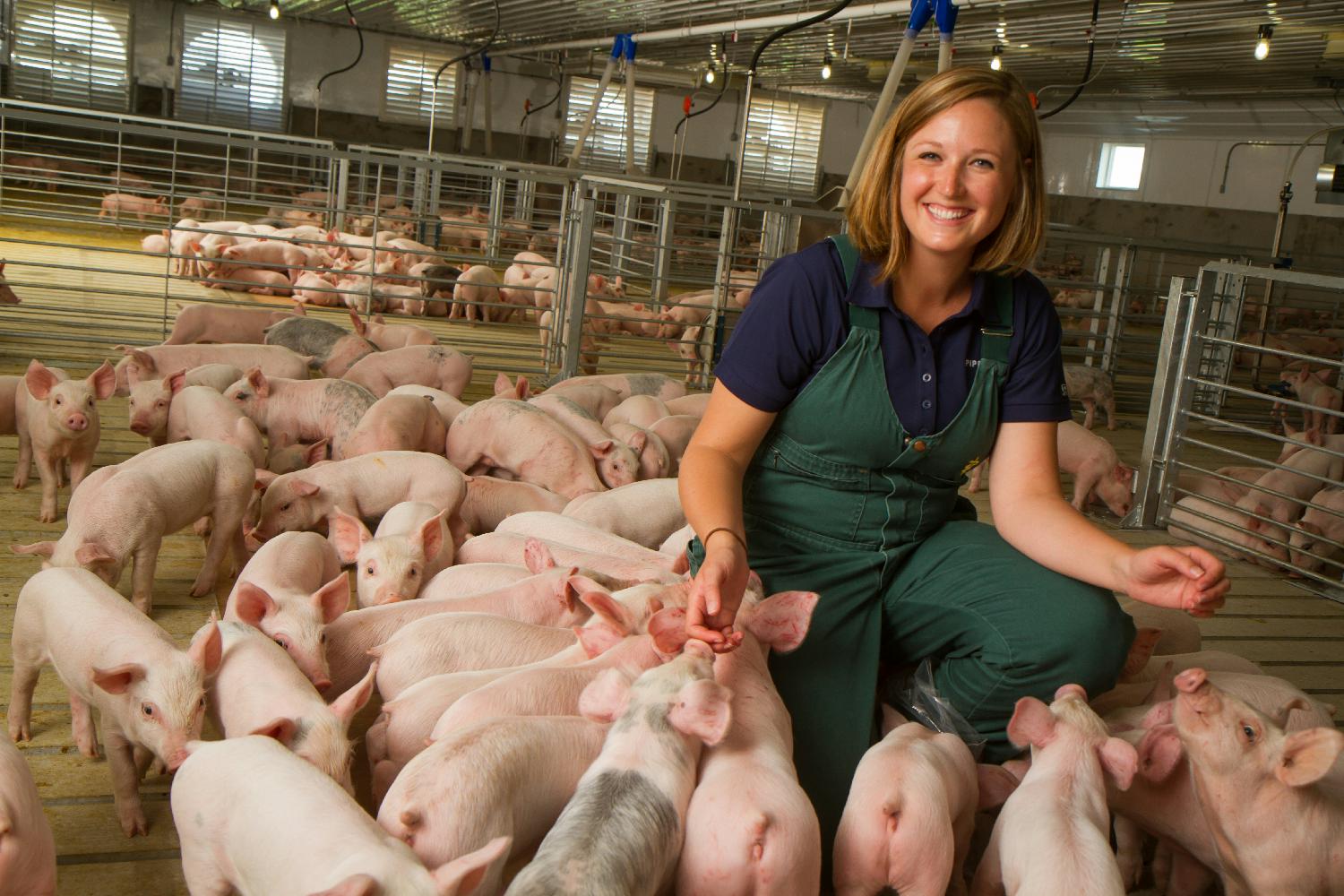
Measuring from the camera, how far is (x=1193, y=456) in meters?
6.87

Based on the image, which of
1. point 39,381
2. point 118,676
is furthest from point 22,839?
point 39,381

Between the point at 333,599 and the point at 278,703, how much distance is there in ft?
1.55

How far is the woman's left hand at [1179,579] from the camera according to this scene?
1973 millimetres

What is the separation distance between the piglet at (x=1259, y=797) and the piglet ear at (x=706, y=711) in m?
0.80

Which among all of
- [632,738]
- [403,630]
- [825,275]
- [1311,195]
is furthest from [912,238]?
[1311,195]

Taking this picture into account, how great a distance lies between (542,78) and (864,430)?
1628 cm

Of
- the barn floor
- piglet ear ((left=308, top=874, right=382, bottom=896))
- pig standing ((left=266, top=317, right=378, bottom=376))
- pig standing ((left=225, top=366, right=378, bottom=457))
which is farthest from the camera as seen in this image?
pig standing ((left=266, top=317, right=378, bottom=376))

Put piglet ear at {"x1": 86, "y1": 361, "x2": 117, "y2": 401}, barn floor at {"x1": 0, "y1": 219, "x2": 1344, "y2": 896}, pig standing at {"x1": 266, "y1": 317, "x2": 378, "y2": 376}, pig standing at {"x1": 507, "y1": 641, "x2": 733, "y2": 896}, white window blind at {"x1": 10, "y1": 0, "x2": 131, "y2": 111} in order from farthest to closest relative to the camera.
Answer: white window blind at {"x1": 10, "y1": 0, "x2": 131, "y2": 111}, pig standing at {"x1": 266, "y1": 317, "x2": 378, "y2": 376}, piglet ear at {"x1": 86, "y1": 361, "x2": 117, "y2": 401}, barn floor at {"x1": 0, "y1": 219, "x2": 1344, "y2": 896}, pig standing at {"x1": 507, "y1": 641, "x2": 733, "y2": 896}

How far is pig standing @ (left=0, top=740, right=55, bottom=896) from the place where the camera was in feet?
5.36

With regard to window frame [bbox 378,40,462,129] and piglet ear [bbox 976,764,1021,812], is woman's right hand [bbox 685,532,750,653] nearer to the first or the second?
piglet ear [bbox 976,764,1021,812]

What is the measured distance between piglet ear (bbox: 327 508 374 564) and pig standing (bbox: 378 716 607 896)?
1250mm

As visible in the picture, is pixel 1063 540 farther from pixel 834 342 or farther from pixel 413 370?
pixel 413 370

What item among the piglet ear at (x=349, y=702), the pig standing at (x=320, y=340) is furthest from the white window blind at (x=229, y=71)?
A: the piglet ear at (x=349, y=702)

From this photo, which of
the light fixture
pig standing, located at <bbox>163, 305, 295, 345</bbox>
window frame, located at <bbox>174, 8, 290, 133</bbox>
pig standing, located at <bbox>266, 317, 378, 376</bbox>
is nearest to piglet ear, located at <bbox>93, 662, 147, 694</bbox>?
pig standing, located at <bbox>266, 317, 378, 376</bbox>
